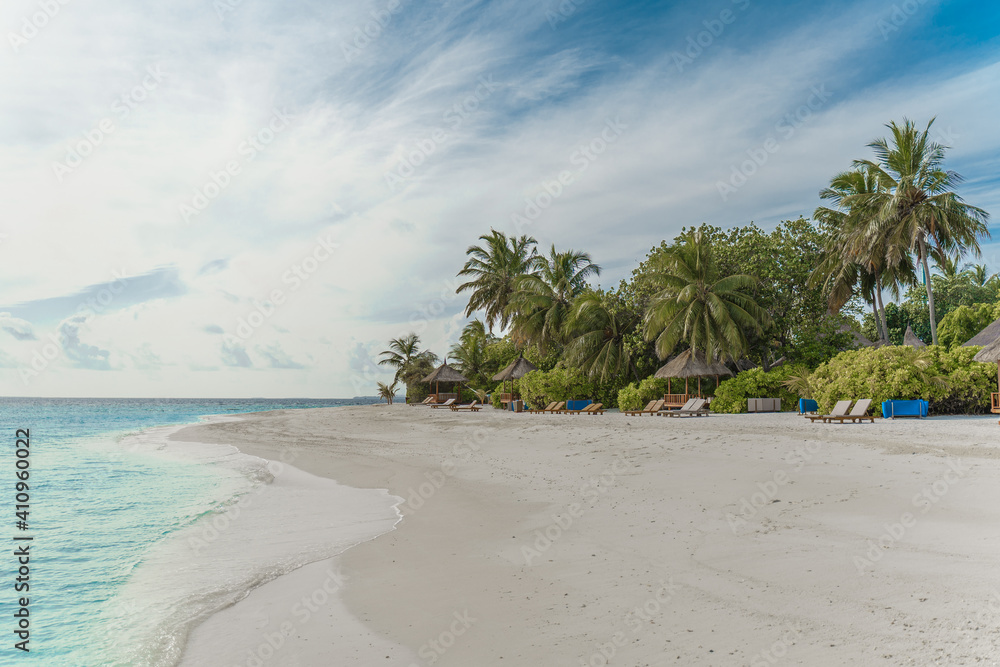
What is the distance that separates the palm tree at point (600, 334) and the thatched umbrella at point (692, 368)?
10.7ft

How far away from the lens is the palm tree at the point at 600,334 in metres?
26.4

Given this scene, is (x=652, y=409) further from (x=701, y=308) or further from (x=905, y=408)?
(x=905, y=408)

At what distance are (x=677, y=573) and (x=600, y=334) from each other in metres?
22.7

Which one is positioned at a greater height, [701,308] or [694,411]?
[701,308]

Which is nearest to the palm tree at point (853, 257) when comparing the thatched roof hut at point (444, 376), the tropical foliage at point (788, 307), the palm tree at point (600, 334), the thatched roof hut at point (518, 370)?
the tropical foliage at point (788, 307)

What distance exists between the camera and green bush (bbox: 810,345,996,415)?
1545 cm

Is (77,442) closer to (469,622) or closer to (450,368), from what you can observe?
(450,368)

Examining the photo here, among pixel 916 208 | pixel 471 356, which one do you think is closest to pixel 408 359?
pixel 471 356

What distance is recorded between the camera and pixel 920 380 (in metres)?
15.7

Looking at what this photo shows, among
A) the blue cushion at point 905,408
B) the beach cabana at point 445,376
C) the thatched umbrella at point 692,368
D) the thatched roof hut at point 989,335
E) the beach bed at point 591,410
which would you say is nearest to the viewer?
the blue cushion at point 905,408

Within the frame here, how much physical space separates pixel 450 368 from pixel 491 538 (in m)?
33.3

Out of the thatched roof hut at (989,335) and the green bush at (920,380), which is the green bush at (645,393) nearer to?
the green bush at (920,380)

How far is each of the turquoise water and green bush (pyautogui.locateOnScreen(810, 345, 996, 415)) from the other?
15.9 meters

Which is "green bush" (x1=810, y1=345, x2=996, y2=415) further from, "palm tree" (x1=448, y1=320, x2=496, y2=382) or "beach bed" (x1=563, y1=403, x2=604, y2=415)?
"palm tree" (x1=448, y1=320, x2=496, y2=382)
